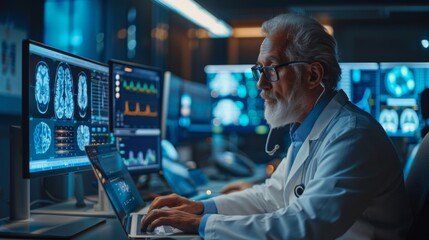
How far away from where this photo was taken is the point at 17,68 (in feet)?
8.24

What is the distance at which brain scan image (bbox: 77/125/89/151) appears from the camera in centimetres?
189

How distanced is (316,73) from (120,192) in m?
0.69

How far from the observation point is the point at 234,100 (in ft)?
12.5

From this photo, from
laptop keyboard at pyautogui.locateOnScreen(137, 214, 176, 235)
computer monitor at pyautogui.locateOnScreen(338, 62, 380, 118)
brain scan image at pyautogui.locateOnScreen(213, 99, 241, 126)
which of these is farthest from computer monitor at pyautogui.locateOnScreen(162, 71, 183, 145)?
laptop keyboard at pyautogui.locateOnScreen(137, 214, 176, 235)

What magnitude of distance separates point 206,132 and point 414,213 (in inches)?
92.7

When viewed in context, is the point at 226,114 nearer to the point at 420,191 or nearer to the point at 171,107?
the point at 171,107

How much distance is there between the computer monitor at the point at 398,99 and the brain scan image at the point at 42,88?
6.15 ft

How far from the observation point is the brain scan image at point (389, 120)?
3.02 metres

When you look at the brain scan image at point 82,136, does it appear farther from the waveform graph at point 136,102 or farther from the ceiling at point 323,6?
the ceiling at point 323,6

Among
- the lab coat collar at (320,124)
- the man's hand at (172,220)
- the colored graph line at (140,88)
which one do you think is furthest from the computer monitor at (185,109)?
the man's hand at (172,220)

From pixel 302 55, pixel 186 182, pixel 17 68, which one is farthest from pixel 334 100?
pixel 17 68

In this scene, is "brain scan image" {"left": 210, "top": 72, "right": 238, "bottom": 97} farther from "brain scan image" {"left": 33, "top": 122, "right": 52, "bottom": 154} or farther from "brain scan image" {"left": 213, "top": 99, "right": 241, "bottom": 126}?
"brain scan image" {"left": 33, "top": 122, "right": 52, "bottom": 154}

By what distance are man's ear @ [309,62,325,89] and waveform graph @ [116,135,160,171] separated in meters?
0.86

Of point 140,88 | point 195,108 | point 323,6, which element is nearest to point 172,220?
point 140,88
